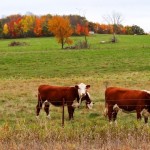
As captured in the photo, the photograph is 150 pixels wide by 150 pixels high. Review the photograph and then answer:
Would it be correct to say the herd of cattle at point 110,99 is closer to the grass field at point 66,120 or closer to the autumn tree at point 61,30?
the grass field at point 66,120

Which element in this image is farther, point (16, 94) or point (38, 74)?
point (38, 74)

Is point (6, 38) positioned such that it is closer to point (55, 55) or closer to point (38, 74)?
point (55, 55)

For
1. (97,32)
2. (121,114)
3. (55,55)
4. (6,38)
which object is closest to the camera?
(121,114)

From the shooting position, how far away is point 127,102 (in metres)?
12.8

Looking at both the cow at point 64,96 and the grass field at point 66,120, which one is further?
the cow at point 64,96

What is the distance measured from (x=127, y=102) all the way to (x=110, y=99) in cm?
73

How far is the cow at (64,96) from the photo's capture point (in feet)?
Result: 47.4

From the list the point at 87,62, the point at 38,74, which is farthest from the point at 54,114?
the point at 87,62

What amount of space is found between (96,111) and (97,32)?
10533 centimetres

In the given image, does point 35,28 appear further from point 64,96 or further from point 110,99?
point 110,99

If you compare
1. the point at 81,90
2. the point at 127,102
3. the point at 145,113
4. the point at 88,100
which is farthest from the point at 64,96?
the point at 145,113

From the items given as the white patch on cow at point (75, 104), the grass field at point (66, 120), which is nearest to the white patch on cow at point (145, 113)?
the grass field at point (66, 120)

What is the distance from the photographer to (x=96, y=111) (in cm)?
1536

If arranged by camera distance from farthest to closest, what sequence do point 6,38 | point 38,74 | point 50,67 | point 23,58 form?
point 6,38 < point 23,58 < point 50,67 < point 38,74
